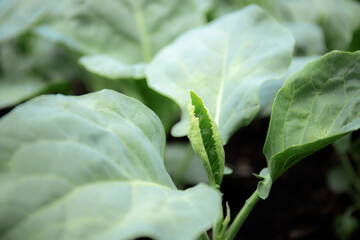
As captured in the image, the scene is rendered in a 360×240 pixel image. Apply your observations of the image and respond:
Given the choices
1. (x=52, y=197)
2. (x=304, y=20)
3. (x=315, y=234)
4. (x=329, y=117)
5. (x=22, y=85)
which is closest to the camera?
→ (x=52, y=197)

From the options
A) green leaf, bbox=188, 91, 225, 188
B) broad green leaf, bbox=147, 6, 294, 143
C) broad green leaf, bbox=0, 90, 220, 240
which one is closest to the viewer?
broad green leaf, bbox=0, 90, 220, 240

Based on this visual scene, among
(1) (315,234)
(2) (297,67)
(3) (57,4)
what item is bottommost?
(1) (315,234)

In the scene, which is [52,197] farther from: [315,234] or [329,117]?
[315,234]

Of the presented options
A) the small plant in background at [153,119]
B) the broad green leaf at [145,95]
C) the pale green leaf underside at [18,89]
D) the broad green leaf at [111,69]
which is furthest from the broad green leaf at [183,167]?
the pale green leaf underside at [18,89]

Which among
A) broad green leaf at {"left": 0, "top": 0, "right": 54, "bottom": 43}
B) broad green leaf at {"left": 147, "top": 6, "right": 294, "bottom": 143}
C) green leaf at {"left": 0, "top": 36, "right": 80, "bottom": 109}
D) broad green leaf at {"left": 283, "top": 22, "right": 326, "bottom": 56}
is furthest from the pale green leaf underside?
broad green leaf at {"left": 283, "top": 22, "right": 326, "bottom": 56}

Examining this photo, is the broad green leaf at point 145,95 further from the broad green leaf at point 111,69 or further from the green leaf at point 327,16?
the green leaf at point 327,16

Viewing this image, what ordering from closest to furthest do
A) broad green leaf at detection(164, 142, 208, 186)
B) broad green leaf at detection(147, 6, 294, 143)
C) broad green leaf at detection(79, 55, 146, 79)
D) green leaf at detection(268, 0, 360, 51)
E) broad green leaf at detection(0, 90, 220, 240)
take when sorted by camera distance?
broad green leaf at detection(0, 90, 220, 240), broad green leaf at detection(147, 6, 294, 143), broad green leaf at detection(79, 55, 146, 79), broad green leaf at detection(164, 142, 208, 186), green leaf at detection(268, 0, 360, 51)

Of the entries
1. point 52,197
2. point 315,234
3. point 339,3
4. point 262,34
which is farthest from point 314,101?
point 339,3

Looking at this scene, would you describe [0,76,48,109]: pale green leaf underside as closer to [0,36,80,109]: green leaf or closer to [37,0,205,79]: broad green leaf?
[0,36,80,109]: green leaf
